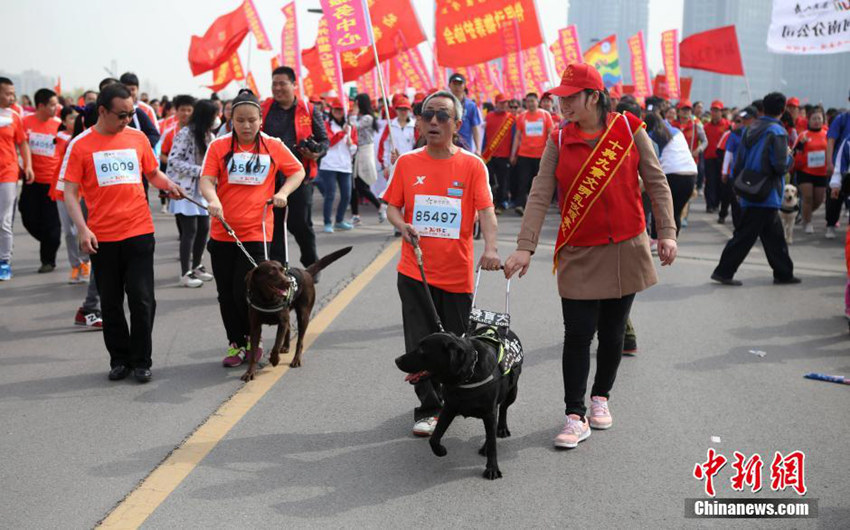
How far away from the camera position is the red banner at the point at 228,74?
22781 millimetres

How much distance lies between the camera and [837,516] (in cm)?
378

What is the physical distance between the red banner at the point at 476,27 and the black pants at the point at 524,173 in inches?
91.2

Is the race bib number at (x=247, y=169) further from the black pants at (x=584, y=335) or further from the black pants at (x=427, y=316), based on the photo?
the black pants at (x=584, y=335)

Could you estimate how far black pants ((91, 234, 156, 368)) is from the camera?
5.83 metres

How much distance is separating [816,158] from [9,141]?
11.5 meters

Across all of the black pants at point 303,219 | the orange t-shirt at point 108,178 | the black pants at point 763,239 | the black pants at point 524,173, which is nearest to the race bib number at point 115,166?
the orange t-shirt at point 108,178

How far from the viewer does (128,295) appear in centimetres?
582

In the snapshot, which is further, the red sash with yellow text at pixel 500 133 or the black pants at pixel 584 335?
the red sash with yellow text at pixel 500 133

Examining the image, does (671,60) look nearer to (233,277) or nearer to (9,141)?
(9,141)

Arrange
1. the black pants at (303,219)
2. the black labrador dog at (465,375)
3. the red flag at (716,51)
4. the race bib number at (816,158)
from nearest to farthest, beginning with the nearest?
the black labrador dog at (465,375) < the black pants at (303,219) < the race bib number at (816,158) < the red flag at (716,51)

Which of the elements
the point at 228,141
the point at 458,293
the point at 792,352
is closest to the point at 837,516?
the point at 458,293

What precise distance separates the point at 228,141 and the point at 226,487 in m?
2.84

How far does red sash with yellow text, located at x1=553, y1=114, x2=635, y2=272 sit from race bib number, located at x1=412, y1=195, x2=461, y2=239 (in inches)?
26.3

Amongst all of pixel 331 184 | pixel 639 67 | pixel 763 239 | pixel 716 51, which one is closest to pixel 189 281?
pixel 331 184
